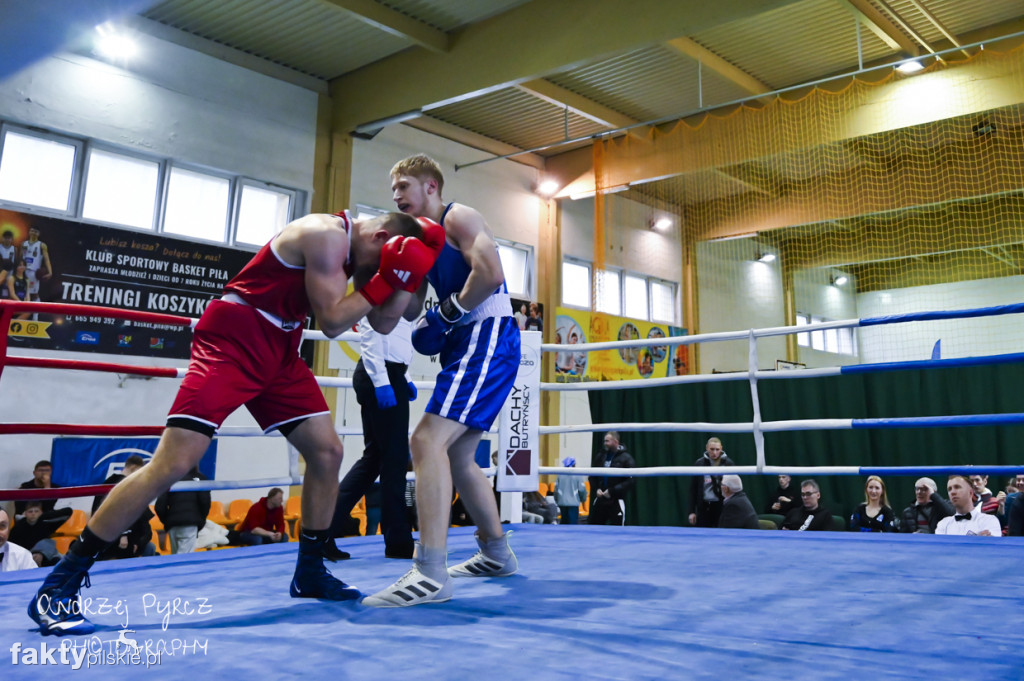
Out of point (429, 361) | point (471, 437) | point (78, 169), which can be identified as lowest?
point (471, 437)

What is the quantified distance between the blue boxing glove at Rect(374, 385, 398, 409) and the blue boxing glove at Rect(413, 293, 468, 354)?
1.58ft

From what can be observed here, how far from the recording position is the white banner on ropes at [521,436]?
11.5ft

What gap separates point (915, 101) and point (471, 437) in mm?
7085

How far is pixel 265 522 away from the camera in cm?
620

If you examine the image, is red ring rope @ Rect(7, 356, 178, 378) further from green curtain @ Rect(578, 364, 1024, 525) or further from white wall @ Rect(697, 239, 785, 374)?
white wall @ Rect(697, 239, 785, 374)

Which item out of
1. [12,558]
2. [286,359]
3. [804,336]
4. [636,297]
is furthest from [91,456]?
[804,336]

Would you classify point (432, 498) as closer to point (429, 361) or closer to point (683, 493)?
point (683, 493)

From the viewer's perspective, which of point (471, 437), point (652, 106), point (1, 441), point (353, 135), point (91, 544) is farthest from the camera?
point (652, 106)

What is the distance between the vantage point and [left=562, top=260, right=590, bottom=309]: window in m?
A: 11.2

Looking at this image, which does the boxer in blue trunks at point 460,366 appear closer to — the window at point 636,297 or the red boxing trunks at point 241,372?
the red boxing trunks at point 241,372

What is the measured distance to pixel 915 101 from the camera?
24.4 feet

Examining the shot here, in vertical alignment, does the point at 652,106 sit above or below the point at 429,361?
above

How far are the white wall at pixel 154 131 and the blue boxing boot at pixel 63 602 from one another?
19.4ft

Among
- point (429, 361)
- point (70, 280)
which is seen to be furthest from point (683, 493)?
point (70, 280)
